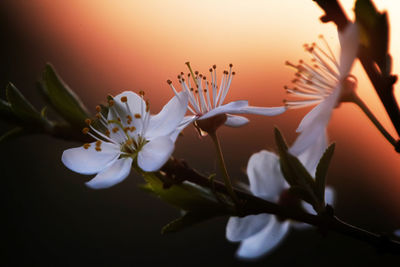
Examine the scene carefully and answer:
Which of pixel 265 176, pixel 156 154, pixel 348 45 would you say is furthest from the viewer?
Answer: pixel 265 176

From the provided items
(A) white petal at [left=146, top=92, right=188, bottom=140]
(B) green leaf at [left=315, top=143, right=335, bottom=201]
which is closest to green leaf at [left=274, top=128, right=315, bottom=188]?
(B) green leaf at [left=315, top=143, right=335, bottom=201]

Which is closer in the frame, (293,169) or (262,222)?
(293,169)

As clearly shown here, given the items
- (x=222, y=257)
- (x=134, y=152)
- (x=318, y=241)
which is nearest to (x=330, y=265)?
(x=318, y=241)

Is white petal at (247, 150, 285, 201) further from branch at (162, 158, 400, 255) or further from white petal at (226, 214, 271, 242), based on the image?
branch at (162, 158, 400, 255)

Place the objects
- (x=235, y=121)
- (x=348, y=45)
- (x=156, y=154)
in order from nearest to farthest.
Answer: (x=348, y=45)
(x=156, y=154)
(x=235, y=121)

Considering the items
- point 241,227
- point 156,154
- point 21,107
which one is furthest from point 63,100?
point 241,227

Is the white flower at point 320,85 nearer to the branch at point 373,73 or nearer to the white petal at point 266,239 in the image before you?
the branch at point 373,73

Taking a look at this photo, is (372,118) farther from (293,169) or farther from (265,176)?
Answer: (265,176)
